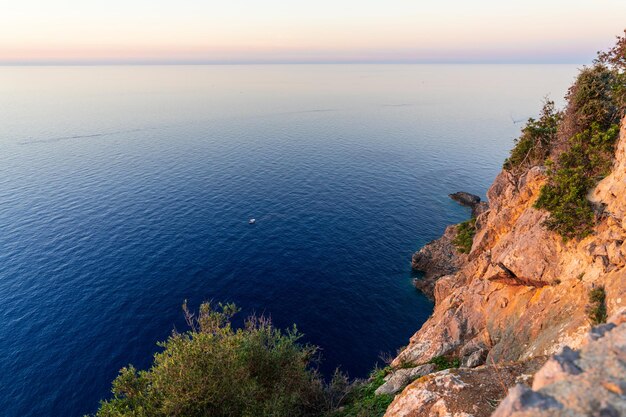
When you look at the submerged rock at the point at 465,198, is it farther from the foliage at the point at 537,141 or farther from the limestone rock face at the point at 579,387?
the limestone rock face at the point at 579,387

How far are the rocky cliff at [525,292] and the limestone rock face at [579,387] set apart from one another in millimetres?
5146

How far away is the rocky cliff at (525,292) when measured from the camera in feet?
68.0

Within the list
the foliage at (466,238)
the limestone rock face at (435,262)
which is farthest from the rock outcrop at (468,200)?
the foliage at (466,238)

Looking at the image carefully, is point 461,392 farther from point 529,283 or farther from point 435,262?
point 435,262

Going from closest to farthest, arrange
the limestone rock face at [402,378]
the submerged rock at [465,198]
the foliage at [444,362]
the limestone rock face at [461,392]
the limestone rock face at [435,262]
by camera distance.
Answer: the limestone rock face at [461,392], the limestone rock face at [402,378], the foliage at [444,362], the limestone rock face at [435,262], the submerged rock at [465,198]

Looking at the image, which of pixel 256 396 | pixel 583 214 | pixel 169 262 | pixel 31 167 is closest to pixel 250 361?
pixel 256 396

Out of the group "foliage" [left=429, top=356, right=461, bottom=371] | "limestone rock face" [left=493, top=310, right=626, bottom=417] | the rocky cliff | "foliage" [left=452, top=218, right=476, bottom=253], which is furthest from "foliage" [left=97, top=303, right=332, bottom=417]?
"foliage" [left=452, top=218, right=476, bottom=253]

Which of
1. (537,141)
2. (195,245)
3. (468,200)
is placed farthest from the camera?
(468,200)

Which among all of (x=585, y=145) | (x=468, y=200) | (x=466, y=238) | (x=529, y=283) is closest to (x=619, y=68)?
(x=585, y=145)

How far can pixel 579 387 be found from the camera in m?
9.23

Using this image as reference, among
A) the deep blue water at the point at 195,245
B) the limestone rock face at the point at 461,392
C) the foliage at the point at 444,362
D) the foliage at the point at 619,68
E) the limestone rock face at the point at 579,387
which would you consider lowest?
the deep blue water at the point at 195,245

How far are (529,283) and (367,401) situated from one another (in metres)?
19.0

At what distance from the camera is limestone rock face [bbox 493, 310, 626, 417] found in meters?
8.77

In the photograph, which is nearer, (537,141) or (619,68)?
(619,68)
